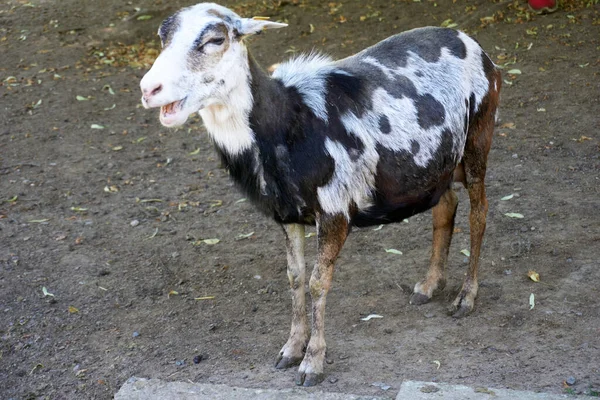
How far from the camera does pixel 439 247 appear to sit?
5508 mm

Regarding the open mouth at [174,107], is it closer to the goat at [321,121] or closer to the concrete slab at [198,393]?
the goat at [321,121]

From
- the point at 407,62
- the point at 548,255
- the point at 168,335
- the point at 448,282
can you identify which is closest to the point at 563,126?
the point at 548,255

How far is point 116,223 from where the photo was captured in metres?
6.88

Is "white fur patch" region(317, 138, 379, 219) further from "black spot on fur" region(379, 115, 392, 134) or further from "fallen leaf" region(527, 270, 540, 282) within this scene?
"fallen leaf" region(527, 270, 540, 282)

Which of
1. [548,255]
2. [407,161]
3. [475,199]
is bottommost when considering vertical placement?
[548,255]

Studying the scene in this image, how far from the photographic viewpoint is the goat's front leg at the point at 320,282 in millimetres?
4457

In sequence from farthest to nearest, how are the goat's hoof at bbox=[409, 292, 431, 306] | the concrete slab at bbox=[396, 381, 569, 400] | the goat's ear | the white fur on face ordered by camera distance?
the goat's hoof at bbox=[409, 292, 431, 306] → the goat's ear → the white fur on face → the concrete slab at bbox=[396, 381, 569, 400]

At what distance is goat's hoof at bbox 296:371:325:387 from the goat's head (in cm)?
165

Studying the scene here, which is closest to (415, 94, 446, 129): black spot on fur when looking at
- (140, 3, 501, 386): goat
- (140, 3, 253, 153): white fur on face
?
(140, 3, 501, 386): goat

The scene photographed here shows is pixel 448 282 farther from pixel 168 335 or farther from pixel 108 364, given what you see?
pixel 108 364

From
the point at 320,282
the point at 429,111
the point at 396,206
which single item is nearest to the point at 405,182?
the point at 396,206

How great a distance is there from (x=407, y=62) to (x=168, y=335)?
2.40m

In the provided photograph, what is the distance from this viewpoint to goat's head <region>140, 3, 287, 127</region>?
3984 mm

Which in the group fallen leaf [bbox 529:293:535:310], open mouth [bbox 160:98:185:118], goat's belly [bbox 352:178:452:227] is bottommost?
fallen leaf [bbox 529:293:535:310]
